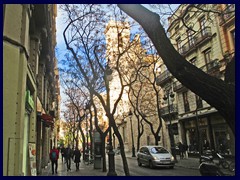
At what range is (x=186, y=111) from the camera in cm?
2552

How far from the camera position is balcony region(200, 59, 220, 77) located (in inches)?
771

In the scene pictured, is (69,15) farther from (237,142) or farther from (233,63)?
(237,142)

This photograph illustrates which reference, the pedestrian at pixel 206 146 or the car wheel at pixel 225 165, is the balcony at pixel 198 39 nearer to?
the pedestrian at pixel 206 146

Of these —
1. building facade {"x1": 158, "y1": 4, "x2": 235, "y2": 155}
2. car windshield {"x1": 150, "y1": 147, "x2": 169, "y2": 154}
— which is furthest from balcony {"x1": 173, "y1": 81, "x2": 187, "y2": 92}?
car windshield {"x1": 150, "y1": 147, "x2": 169, "y2": 154}

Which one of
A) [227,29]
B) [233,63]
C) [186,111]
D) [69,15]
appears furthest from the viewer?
[186,111]

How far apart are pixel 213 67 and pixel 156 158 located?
8747mm

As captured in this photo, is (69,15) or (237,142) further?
(69,15)

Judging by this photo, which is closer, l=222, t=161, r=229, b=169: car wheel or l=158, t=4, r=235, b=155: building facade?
l=222, t=161, r=229, b=169: car wheel

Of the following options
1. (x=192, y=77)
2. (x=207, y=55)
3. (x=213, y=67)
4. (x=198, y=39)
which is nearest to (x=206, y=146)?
(x=213, y=67)

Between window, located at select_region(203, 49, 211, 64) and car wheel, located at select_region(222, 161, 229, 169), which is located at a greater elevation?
window, located at select_region(203, 49, 211, 64)

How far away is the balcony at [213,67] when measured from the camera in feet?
64.3

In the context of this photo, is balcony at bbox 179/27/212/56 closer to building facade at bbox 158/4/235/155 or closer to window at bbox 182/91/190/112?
building facade at bbox 158/4/235/155
